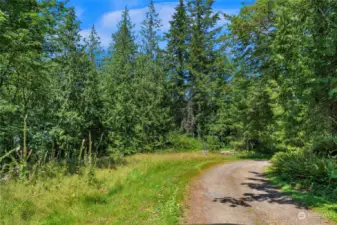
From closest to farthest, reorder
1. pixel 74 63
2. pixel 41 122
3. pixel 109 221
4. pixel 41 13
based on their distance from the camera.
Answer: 1. pixel 109 221
2. pixel 41 13
3. pixel 41 122
4. pixel 74 63

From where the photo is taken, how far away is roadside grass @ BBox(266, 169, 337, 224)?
6.31m

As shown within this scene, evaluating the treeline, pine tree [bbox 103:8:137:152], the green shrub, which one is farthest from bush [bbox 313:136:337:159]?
the green shrub

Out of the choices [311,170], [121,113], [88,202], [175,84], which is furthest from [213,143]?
[88,202]

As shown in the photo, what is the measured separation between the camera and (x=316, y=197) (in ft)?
24.0

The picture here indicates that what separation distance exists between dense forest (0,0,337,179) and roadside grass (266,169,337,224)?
26.6 inches

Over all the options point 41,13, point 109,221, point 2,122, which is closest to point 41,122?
point 2,122

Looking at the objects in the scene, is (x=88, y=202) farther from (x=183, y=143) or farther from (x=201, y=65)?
(x=201, y=65)

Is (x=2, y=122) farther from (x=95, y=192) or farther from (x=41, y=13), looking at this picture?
(x=95, y=192)

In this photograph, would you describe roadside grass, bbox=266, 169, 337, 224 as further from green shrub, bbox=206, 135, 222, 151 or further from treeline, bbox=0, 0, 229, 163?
green shrub, bbox=206, 135, 222, 151

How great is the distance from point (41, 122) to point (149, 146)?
1241 cm

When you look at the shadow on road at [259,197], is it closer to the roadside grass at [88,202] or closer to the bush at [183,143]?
the roadside grass at [88,202]

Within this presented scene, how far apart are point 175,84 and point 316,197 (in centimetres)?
2614

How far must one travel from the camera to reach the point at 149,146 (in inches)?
914

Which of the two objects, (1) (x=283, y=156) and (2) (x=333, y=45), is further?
(1) (x=283, y=156)
